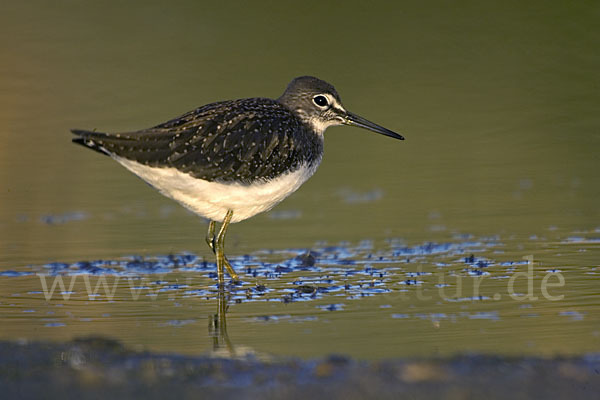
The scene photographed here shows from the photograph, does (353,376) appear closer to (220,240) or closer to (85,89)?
(220,240)

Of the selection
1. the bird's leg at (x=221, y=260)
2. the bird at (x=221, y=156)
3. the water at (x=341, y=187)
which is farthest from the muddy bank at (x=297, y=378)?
the bird at (x=221, y=156)

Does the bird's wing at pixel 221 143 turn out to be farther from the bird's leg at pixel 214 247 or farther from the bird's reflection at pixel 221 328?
the bird's reflection at pixel 221 328

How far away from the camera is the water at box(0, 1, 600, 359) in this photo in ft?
23.3

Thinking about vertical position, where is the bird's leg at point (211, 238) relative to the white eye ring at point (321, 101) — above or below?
below

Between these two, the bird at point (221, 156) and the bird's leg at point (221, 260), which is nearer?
the bird at point (221, 156)

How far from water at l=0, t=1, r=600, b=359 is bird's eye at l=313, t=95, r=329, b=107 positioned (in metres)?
1.34

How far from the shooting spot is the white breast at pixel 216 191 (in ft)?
27.6

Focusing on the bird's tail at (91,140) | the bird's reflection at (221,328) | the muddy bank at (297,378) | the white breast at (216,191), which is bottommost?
the muddy bank at (297,378)

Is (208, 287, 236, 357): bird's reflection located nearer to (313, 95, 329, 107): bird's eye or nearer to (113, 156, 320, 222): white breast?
(113, 156, 320, 222): white breast

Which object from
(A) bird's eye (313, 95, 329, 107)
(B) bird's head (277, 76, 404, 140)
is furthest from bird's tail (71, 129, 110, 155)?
(A) bird's eye (313, 95, 329, 107)

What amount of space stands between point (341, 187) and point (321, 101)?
9.08 ft

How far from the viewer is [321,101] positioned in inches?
388

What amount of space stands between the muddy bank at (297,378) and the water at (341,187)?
25.0 inches

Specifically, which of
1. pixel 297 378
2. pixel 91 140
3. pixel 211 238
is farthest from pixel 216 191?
pixel 297 378
